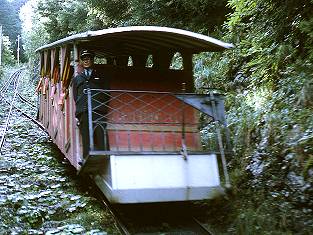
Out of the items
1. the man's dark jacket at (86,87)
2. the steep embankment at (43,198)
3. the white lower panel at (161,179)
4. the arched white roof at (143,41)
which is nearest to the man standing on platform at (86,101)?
the man's dark jacket at (86,87)

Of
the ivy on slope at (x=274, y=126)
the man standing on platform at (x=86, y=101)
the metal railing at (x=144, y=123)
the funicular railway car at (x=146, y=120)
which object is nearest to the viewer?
the ivy on slope at (x=274, y=126)

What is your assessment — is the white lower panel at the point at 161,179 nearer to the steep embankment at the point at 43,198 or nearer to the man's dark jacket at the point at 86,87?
the steep embankment at the point at 43,198

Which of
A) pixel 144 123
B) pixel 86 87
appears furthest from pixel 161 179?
pixel 86 87

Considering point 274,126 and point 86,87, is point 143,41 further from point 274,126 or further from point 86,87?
point 274,126

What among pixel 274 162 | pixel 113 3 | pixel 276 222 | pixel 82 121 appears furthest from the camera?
pixel 113 3

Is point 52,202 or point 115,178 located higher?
point 115,178

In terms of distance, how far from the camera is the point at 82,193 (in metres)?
8.37

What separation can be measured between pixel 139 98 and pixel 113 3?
1059 centimetres

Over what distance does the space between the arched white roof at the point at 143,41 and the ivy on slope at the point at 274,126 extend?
127 cm

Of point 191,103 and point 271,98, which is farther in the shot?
point 271,98

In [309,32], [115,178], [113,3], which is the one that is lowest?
[115,178]

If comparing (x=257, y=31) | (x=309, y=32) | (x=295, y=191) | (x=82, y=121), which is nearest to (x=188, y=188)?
(x=295, y=191)

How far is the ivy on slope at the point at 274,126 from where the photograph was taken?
6008mm

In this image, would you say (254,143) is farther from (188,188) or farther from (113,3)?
(113,3)
